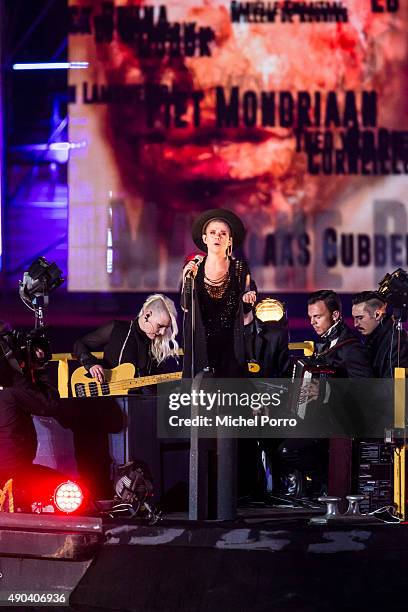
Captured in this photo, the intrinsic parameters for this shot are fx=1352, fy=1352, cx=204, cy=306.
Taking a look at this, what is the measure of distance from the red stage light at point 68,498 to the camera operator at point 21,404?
349 millimetres

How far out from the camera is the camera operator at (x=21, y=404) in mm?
5727

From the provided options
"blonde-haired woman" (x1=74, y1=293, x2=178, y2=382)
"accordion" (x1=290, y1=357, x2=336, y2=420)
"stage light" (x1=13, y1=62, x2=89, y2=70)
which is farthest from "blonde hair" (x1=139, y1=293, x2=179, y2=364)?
"stage light" (x1=13, y1=62, x2=89, y2=70)

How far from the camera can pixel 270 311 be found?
794cm

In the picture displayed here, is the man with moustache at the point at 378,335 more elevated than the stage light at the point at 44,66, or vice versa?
the stage light at the point at 44,66

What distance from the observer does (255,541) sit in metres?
5.07

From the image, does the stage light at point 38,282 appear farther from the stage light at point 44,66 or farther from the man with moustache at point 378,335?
the stage light at point 44,66

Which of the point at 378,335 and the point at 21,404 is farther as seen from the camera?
the point at 378,335

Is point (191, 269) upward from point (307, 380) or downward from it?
upward

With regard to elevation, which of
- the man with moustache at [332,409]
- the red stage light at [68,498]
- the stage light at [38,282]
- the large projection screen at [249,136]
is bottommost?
the red stage light at [68,498]

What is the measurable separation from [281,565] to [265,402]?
1.12m

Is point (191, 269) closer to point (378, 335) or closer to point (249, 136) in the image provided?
point (378, 335)

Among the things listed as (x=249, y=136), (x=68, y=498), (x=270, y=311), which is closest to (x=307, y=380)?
(x=68, y=498)

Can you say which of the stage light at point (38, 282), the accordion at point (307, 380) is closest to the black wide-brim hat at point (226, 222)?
the accordion at point (307, 380)

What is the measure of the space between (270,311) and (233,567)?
10.1 ft
